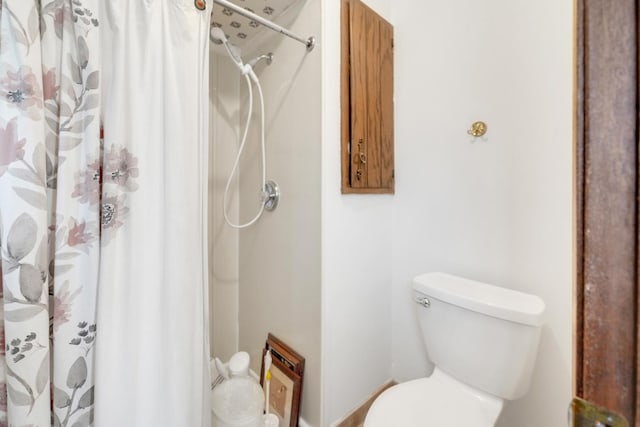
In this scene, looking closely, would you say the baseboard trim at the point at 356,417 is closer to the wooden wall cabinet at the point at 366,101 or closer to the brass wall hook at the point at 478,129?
the wooden wall cabinet at the point at 366,101

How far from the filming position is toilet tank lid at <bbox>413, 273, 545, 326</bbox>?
0.87m

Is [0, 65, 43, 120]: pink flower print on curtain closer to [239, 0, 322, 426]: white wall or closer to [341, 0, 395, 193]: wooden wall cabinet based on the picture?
[239, 0, 322, 426]: white wall

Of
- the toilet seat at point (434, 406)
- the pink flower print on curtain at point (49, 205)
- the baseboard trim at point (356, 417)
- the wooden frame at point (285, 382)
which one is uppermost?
the pink flower print on curtain at point (49, 205)

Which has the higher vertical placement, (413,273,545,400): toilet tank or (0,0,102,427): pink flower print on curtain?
(0,0,102,427): pink flower print on curtain

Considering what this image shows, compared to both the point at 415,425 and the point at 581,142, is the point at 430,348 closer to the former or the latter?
the point at 415,425

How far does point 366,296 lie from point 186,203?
941 millimetres

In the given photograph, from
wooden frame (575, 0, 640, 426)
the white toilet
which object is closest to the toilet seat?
the white toilet

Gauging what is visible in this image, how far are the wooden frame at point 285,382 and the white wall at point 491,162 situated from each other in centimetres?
59

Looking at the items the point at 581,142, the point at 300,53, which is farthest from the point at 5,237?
the point at 300,53

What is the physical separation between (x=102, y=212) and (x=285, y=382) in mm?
1085

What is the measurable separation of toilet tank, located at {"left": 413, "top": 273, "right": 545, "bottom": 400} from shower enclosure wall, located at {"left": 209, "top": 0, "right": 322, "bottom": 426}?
0.49 m

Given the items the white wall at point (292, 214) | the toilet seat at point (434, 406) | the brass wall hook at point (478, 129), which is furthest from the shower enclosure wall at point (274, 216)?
the brass wall hook at point (478, 129)

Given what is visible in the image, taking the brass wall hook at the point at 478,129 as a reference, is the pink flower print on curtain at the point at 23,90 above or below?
below

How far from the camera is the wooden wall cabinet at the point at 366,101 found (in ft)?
3.87
